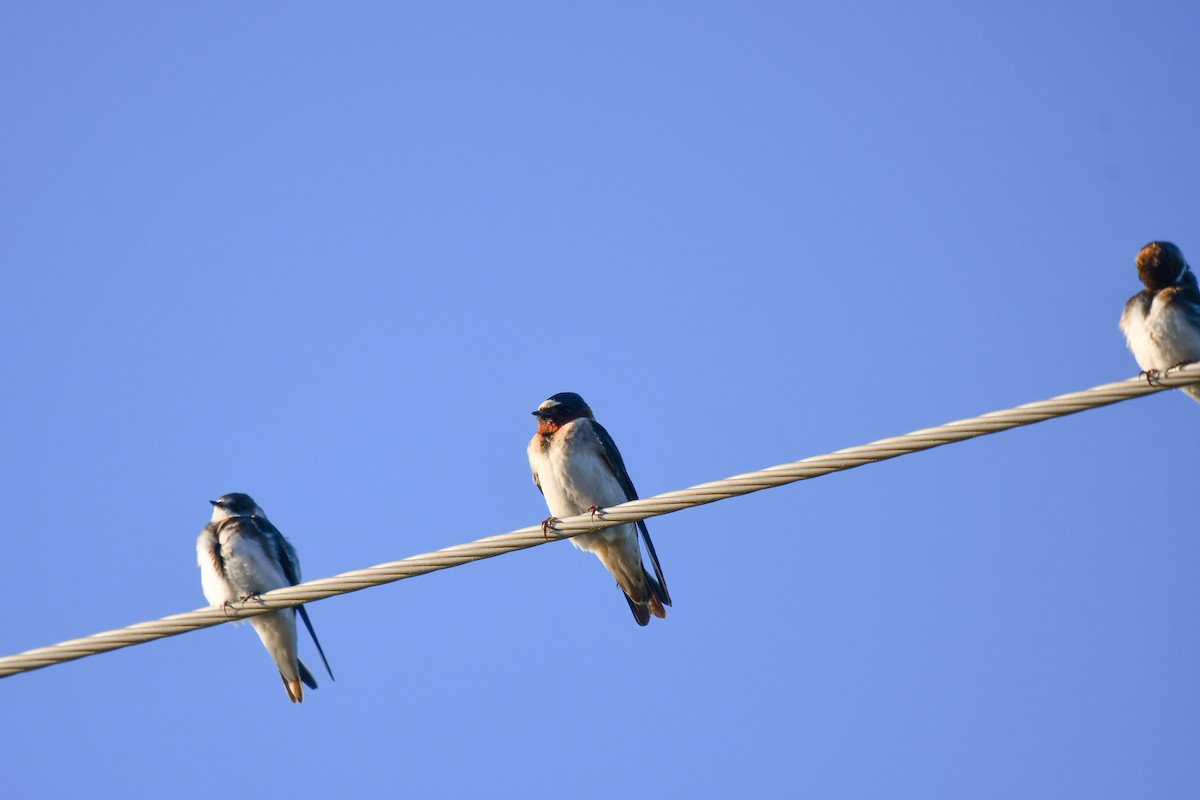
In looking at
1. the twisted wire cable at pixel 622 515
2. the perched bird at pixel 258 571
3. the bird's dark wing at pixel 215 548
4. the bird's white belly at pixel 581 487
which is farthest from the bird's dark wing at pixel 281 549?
the twisted wire cable at pixel 622 515

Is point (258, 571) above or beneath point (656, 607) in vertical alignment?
above

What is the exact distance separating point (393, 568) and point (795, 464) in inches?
65.9

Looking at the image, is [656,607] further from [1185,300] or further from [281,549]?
[1185,300]

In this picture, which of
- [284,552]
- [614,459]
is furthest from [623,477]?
[284,552]

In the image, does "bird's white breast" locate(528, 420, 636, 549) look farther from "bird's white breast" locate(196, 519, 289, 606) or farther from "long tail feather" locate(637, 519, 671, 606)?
"bird's white breast" locate(196, 519, 289, 606)

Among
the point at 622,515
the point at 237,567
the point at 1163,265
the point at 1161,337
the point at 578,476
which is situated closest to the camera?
the point at 622,515

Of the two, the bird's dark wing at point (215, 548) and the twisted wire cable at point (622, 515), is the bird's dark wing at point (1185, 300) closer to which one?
the twisted wire cable at point (622, 515)

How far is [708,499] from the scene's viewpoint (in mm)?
5516

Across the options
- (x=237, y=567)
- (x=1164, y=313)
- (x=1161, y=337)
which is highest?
(x=237, y=567)

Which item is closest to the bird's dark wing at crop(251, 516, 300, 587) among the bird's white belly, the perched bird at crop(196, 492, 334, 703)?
the perched bird at crop(196, 492, 334, 703)

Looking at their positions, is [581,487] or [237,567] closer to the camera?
[581,487]

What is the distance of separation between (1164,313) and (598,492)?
3466mm

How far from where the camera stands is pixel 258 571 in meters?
9.17

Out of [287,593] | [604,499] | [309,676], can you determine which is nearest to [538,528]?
[287,593]
